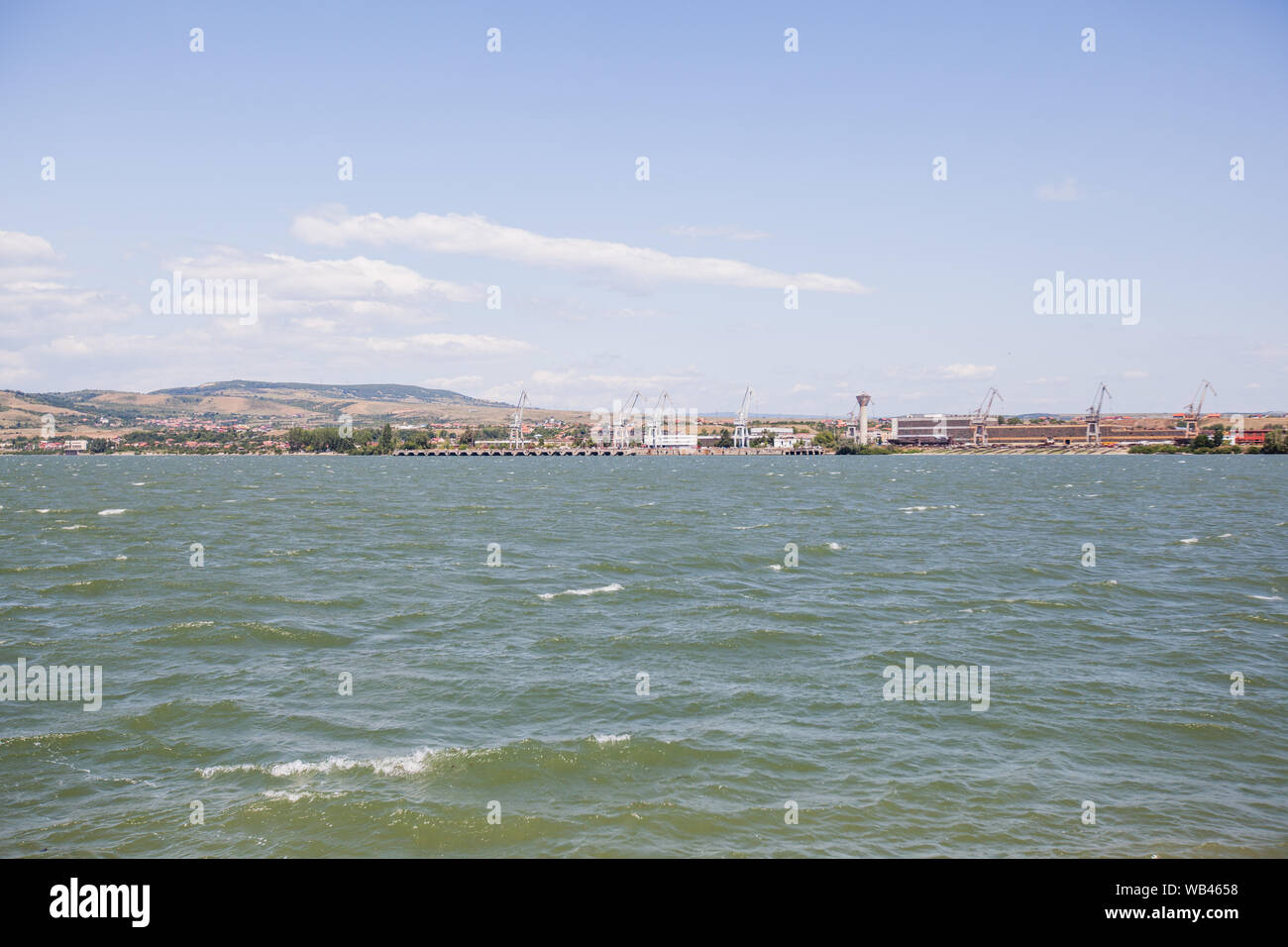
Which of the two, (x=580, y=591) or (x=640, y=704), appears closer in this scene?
(x=640, y=704)

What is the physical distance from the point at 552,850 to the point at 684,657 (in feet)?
35.0

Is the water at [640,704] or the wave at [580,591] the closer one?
the water at [640,704]

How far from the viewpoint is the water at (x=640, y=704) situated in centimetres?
1332

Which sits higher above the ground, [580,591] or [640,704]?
[580,591]

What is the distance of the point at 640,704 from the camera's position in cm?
1875

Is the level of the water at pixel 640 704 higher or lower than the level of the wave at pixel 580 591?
lower

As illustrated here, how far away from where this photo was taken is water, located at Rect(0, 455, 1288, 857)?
524 inches

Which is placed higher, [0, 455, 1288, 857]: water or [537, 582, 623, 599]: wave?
[537, 582, 623, 599]: wave

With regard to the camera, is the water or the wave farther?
the wave

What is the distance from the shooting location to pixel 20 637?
2447 cm
